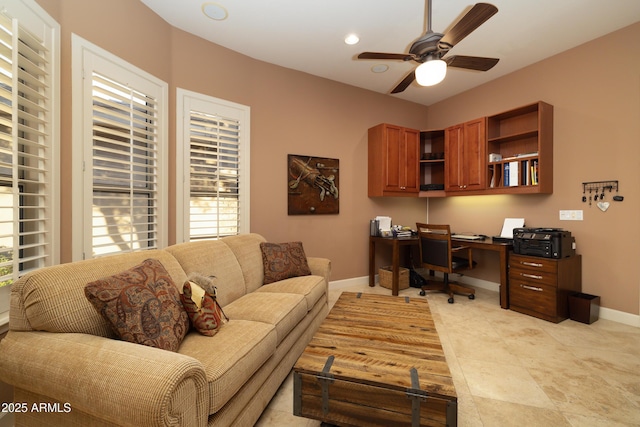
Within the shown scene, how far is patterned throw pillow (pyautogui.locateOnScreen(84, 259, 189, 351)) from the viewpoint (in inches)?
48.6

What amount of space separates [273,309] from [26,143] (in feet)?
5.95


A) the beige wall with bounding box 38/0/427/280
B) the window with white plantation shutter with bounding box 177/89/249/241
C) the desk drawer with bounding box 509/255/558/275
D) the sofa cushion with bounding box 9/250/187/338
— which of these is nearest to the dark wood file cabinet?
the desk drawer with bounding box 509/255/558/275

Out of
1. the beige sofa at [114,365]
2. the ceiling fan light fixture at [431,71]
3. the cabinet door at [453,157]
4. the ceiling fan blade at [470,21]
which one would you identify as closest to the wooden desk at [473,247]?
the cabinet door at [453,157]

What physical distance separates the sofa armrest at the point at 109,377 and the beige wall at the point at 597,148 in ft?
13.5

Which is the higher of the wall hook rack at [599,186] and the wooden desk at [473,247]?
the wall hook rack at [599,186]

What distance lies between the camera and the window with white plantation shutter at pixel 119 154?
2.10 metres

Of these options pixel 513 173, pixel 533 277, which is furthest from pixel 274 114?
pixel 533 277

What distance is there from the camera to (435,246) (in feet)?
12.5

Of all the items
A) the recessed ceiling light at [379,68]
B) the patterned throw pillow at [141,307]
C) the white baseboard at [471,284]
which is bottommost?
the white baseboard at [471,284]

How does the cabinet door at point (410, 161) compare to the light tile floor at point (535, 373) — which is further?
the cabinet door at point (410, 161)

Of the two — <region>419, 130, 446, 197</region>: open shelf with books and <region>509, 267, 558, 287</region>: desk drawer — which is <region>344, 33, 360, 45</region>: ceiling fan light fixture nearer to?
<region>419, 130, 446, 197</region>: open shelf with books

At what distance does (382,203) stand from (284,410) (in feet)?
11.5

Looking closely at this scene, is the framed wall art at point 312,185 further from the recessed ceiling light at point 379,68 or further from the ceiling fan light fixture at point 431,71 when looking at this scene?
the ceiling fan light fixture at point 431,71

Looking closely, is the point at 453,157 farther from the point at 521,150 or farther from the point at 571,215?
the point at 571,215
